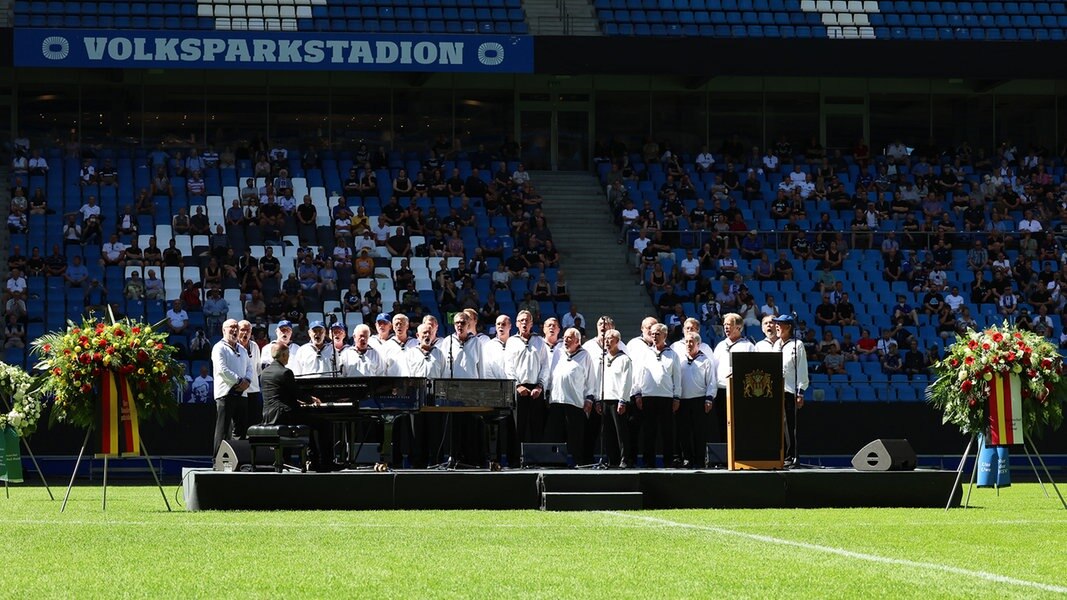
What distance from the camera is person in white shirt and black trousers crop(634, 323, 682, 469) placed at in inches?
850

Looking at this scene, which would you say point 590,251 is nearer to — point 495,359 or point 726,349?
point 726,349

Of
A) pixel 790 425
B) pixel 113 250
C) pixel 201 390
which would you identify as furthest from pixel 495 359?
pixel 113 250

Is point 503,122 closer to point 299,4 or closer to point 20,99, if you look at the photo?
point 299,4

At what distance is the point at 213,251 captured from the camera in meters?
32.1

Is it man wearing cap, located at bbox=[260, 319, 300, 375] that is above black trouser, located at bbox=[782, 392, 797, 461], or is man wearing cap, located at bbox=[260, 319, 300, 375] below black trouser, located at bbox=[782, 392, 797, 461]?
above

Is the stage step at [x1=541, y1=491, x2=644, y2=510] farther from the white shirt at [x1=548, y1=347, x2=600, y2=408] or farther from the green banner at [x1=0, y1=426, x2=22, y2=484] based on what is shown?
the green banner at [x1=0, y1=426, x2=22, y2=484]

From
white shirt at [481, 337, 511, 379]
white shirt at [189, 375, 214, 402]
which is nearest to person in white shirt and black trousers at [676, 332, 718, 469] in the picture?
white shirt at [481, 337, 511, 379]

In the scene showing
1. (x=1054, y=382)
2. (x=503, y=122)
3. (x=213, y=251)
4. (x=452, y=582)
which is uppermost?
(x=503, y=122)

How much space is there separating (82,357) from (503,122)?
22182 millimetres

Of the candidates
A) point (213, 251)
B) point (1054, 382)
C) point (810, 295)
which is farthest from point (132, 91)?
point (1054, 382)

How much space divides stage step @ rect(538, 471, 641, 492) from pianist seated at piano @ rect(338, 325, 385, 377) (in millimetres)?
3981

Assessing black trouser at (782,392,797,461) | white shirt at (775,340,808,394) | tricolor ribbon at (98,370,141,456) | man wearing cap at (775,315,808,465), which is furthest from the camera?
white shirt at (775,340,808,394)

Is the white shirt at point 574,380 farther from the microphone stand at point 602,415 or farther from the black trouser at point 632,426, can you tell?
the black trouser at point 632,426

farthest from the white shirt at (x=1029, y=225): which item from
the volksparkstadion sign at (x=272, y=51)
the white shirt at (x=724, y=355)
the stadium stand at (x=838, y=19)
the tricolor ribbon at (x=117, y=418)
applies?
the tricolor ribbon at (x=117, y=418)
